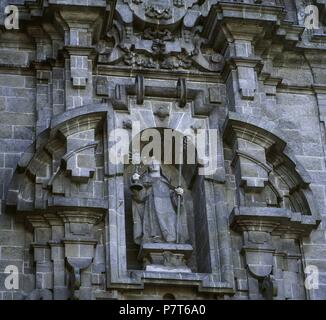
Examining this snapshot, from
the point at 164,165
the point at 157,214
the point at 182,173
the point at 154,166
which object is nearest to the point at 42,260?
the point at 157,214

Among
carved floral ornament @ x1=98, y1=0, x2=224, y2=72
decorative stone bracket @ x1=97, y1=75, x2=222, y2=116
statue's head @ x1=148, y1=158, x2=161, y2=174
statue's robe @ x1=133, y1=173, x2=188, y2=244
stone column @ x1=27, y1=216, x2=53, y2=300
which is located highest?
carved floral ornament @ x1=98, y1=0, x2=224, y2=72

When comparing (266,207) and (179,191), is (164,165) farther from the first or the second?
(266,207)

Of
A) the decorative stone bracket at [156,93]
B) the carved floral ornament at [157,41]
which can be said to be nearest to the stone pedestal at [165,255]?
the decorative stone bracket at [156,93]

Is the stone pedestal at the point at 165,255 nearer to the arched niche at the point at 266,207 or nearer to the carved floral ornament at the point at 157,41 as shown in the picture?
the arched niche at the point at 266,207

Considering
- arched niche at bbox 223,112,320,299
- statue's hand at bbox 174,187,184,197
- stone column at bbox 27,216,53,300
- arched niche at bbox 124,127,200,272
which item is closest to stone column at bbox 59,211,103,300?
stone column at bbox 27,216,53,300

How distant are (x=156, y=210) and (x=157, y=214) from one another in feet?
0.22

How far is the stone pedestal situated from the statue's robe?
0.55ft

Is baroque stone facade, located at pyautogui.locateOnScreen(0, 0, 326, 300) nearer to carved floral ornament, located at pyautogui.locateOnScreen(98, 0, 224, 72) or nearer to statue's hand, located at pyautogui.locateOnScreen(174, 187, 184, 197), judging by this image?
carved floral ornament, located at pyautogui.locateOnScreen(98, 0, 224, 72)

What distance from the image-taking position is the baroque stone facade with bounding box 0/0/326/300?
717 inches

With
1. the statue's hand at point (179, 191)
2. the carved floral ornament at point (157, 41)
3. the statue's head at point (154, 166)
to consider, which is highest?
the carved floral ornament at point (157, 41)

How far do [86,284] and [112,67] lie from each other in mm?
4045

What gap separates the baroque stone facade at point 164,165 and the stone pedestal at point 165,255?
3 centimetres

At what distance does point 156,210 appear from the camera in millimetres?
18859

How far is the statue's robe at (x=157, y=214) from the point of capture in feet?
61.3
